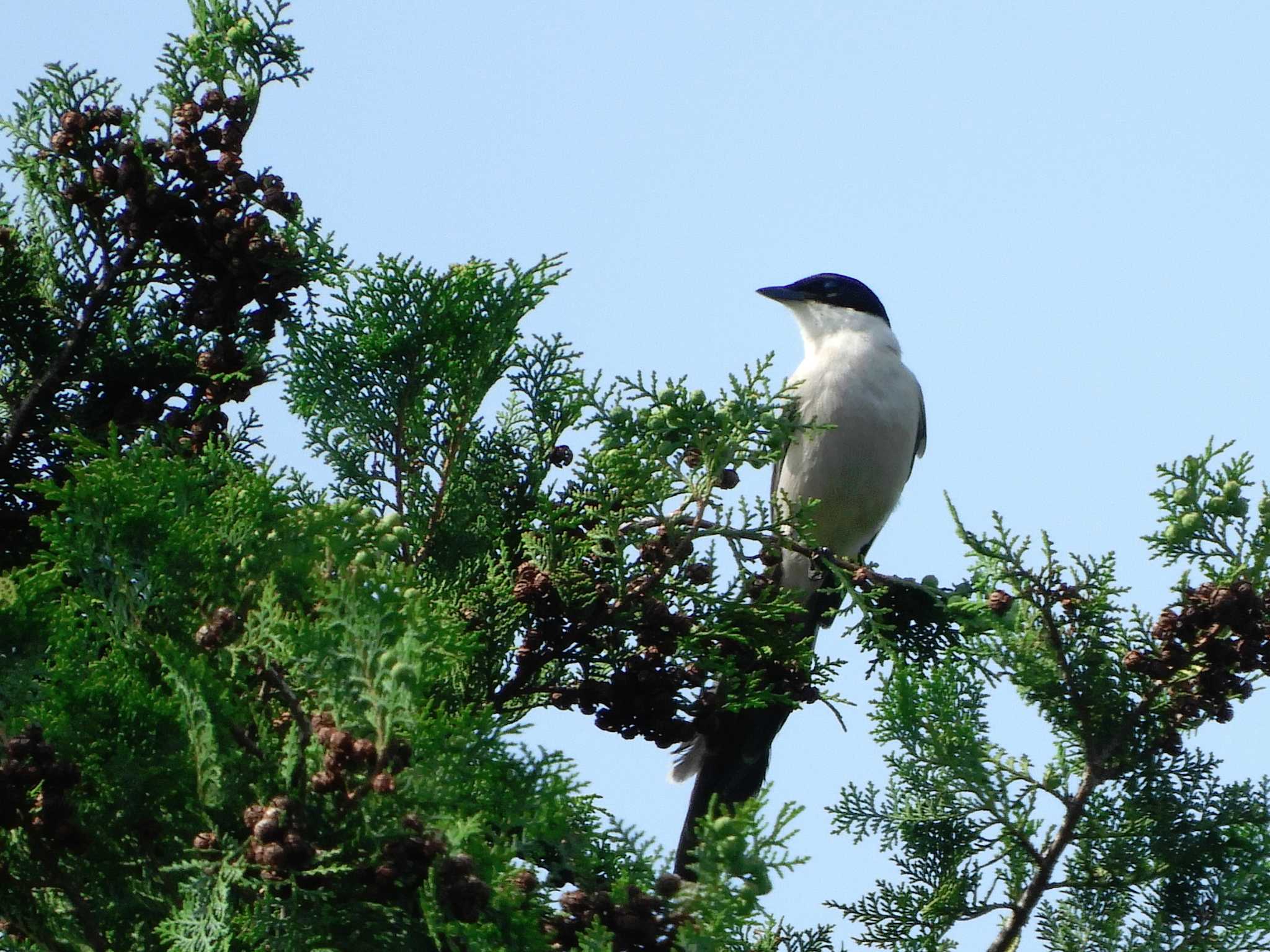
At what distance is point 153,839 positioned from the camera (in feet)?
6.48

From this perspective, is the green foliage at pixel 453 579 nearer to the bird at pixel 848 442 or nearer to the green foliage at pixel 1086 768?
the green foliage at pixel 1086 768

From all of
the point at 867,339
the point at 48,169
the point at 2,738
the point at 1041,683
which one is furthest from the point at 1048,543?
the point at 867,339

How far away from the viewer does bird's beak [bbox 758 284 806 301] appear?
20.3 ft

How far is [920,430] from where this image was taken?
19.7 ft

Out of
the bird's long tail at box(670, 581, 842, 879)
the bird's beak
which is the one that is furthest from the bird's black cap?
the bird's long tail at box(670, 581, 842, 879)

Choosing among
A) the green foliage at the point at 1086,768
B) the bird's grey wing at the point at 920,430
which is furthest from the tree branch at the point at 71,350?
the bird's grey wing at the point at 920,430

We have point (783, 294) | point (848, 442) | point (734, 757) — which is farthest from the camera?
point (783, 294)

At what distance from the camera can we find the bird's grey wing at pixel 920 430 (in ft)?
19.1

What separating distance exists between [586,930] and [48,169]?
7.00 feet

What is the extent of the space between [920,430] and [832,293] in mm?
728

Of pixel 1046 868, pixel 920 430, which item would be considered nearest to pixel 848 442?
pixel 920 430

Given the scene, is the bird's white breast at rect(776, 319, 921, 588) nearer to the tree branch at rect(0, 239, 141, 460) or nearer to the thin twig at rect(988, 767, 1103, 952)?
the thin twig at rect(988, 767, 1103, 952)

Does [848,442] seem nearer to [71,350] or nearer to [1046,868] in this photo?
[1046,868]

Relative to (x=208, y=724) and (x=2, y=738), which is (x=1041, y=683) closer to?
(x=208, y=724)
